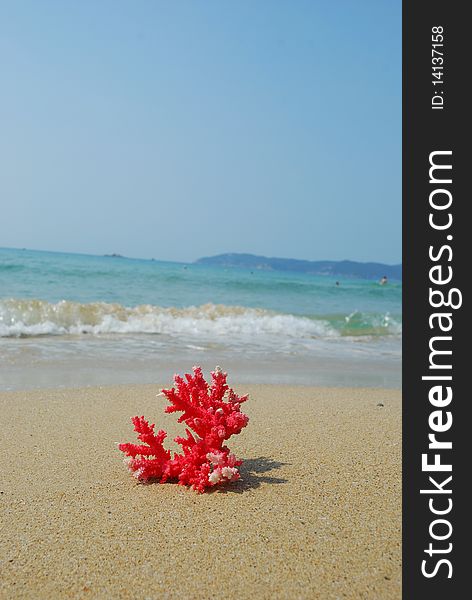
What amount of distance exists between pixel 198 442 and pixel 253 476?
327 mm

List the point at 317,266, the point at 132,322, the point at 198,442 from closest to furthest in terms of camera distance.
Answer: the point at 198,442, the point at 132,322, the point at 317,266

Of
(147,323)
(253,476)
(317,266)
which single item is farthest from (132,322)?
(317,266)

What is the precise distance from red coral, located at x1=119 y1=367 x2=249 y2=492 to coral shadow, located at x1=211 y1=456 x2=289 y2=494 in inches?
2.5

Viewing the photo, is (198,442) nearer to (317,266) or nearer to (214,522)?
(214,522)

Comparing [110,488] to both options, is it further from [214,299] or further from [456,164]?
[214,299]

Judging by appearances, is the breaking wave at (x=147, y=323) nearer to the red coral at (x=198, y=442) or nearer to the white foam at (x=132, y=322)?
the white foam at (x=132, y=322)

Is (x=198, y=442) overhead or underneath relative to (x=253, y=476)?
overhead

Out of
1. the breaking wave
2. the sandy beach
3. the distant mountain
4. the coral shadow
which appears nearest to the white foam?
the breaking wave

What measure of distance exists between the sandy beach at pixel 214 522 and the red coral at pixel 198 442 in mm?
88

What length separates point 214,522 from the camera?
97.0 inches

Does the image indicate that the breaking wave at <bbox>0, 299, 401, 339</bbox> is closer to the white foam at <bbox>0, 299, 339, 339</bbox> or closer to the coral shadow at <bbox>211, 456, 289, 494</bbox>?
the white foam at <bbox>0, 299, 339, 339</bbox>

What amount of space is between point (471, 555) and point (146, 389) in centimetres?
435

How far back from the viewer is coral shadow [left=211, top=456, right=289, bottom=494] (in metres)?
2.82

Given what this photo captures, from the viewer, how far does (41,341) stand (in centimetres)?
1005
